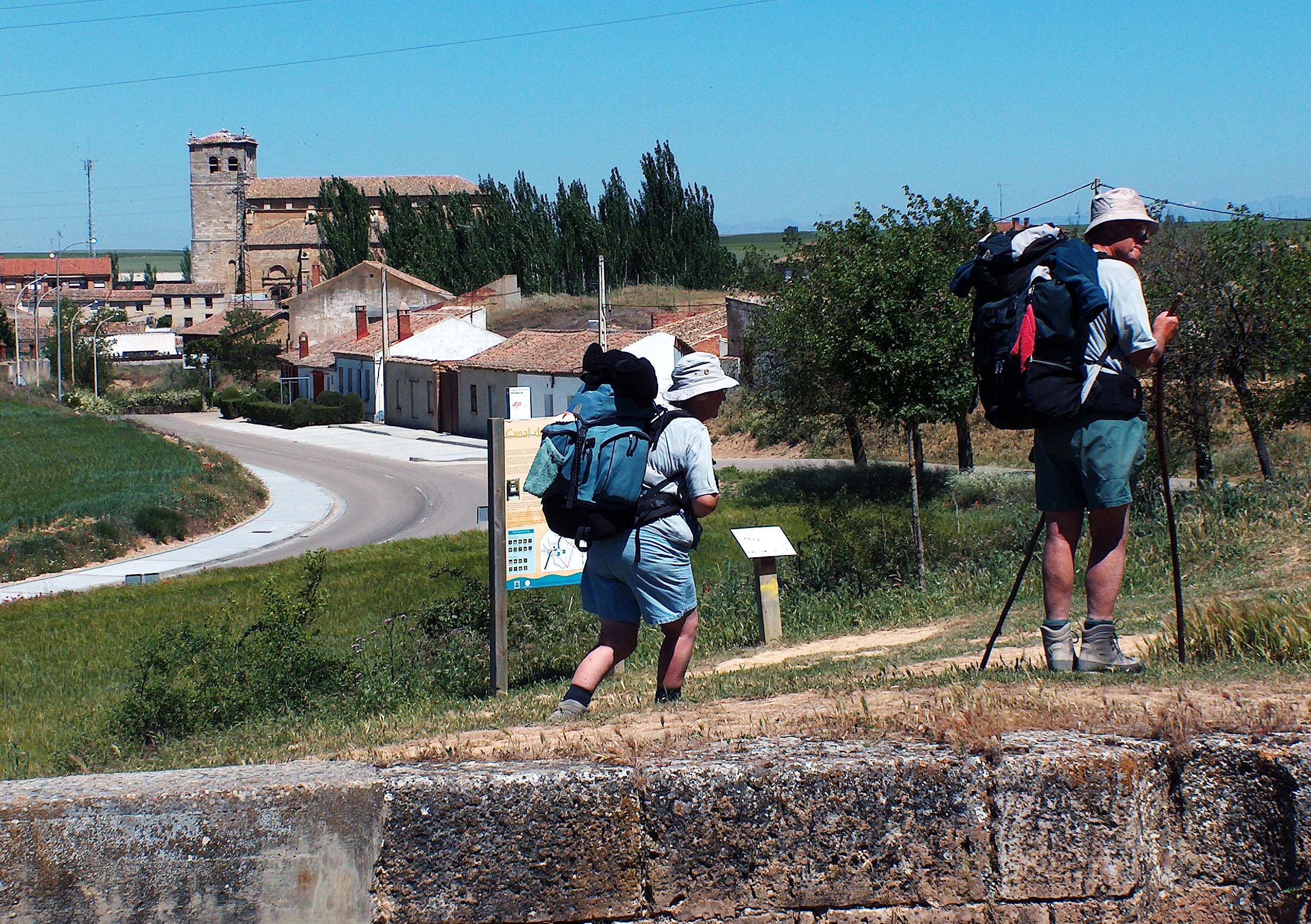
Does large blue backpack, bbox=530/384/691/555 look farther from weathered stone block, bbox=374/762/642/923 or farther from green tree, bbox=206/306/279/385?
green tree, bbox=206/306/279/385

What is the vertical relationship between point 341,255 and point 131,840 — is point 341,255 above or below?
above

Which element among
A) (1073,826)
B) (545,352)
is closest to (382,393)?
(545,352)

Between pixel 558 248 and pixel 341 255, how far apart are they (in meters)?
17.6

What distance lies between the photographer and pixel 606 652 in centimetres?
505

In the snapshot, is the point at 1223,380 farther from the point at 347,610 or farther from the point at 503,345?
the point at 503,345

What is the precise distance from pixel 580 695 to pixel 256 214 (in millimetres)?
113988

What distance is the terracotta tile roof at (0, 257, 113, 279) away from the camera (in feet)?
487

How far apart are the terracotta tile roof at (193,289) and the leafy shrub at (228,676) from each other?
379 feet

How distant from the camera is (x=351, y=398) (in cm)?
6131

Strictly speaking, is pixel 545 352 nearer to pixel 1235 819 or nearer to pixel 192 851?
pixel 192 851

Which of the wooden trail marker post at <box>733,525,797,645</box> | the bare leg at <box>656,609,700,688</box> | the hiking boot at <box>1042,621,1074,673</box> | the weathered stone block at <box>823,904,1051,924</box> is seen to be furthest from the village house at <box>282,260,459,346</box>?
the weathered stone block at <box>823,904,1051,924</box>

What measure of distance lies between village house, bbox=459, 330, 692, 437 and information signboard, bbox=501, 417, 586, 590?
34522 mm

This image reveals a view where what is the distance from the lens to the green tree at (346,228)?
87062 millimetres

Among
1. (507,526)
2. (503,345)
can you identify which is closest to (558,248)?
(503,345)
